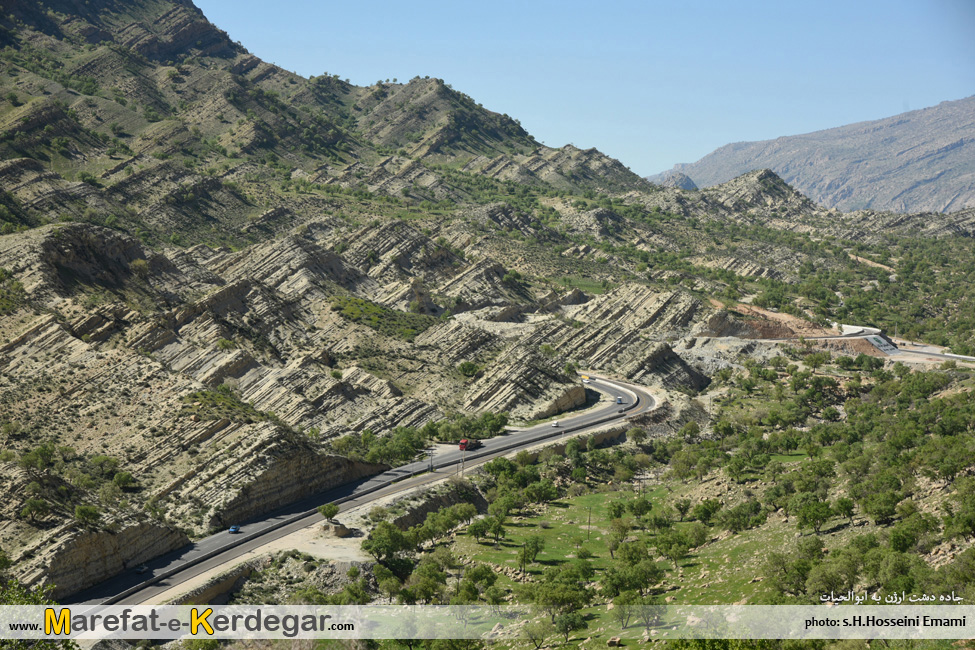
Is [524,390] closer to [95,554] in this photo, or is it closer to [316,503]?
[316,503]

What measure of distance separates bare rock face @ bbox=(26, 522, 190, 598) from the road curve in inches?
24.9

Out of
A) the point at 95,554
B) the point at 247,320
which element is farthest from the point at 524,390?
the point at 95,554

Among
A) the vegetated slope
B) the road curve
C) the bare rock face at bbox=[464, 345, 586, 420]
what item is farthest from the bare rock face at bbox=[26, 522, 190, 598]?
the bare rock face at bbox=[464, 345, 586, 420]

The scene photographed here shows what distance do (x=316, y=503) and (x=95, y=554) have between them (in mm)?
20944

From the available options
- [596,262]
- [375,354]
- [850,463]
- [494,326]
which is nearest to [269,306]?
[375,354]

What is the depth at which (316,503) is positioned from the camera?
2815 inches

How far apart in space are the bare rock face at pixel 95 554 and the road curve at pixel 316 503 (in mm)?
632

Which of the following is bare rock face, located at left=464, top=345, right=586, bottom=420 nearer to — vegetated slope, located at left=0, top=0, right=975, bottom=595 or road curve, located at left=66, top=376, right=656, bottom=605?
vegetated slope, located at left=0, top=0, right=975, bottom=595

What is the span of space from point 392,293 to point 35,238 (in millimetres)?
60224

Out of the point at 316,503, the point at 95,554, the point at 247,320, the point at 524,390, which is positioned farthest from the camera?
the point at 247,320

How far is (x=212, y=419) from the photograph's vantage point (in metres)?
70.8

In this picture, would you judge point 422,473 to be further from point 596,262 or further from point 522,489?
point 596,262

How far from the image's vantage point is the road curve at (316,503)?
5288 cm

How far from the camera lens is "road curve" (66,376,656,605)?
5288cm
